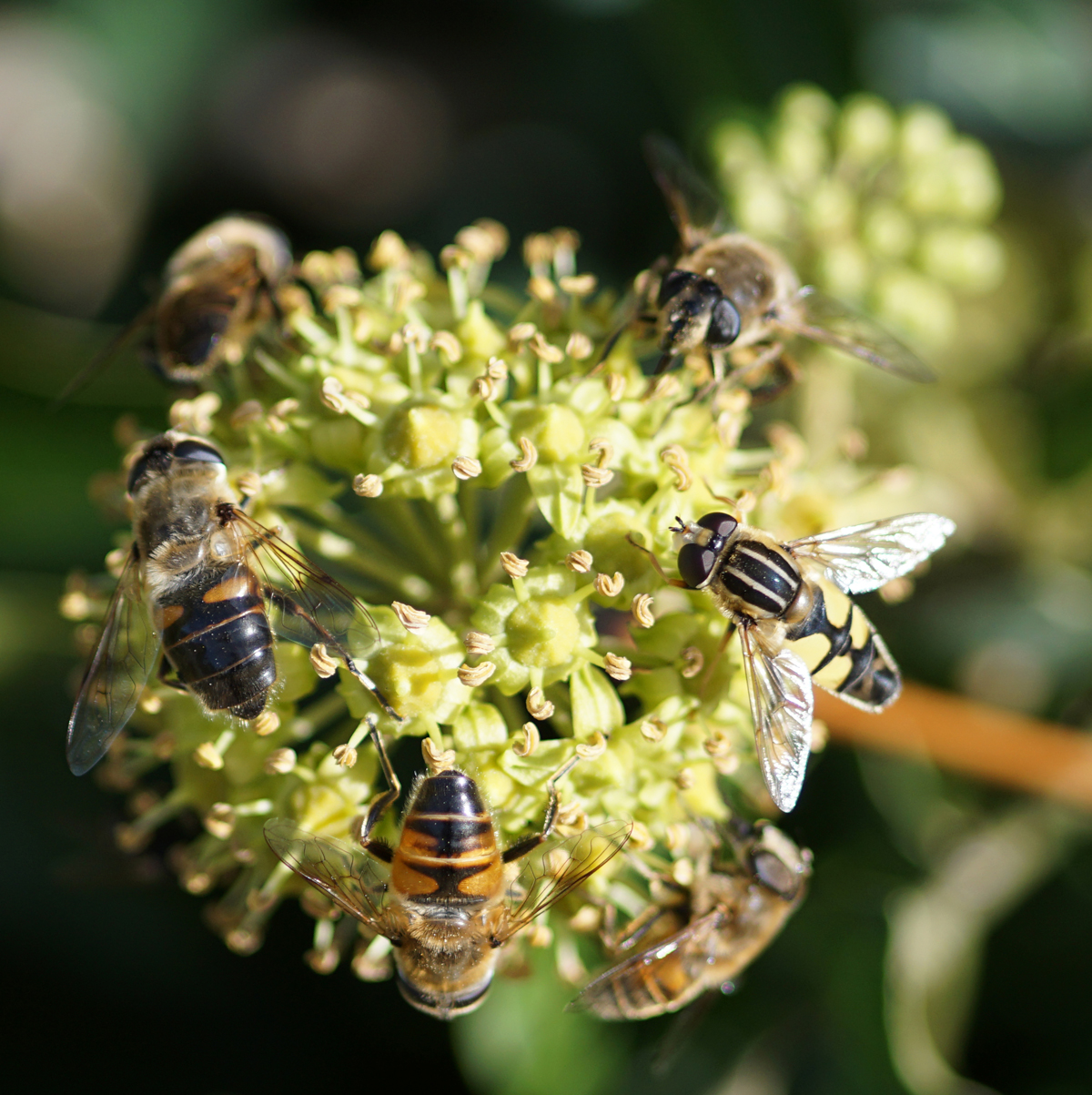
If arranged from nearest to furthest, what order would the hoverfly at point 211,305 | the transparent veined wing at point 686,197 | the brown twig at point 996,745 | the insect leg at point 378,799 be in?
the insect leg at point 378,799 → the hoverfly at point 211,305 → the transparent veined wing at point 686,197 → the brown twig at point 996,745

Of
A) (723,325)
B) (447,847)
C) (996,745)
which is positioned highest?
(723,325)

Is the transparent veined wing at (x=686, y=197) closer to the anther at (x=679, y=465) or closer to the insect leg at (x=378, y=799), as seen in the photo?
the anther at (x=679, y=465)

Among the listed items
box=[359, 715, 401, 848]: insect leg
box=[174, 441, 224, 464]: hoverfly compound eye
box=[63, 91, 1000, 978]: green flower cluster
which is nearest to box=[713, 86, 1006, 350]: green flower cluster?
box=[63, 91, 1000, 978]: green flower cluster

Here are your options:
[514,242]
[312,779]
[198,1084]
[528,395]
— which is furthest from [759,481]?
[198,1084]

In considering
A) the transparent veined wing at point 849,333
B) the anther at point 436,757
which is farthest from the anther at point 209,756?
the transparent veined wing at point 849,333

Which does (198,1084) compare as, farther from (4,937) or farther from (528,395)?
(528,395)

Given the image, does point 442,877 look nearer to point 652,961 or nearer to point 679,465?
point 652,961

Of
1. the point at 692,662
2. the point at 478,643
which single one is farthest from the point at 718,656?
the point at 478,643
